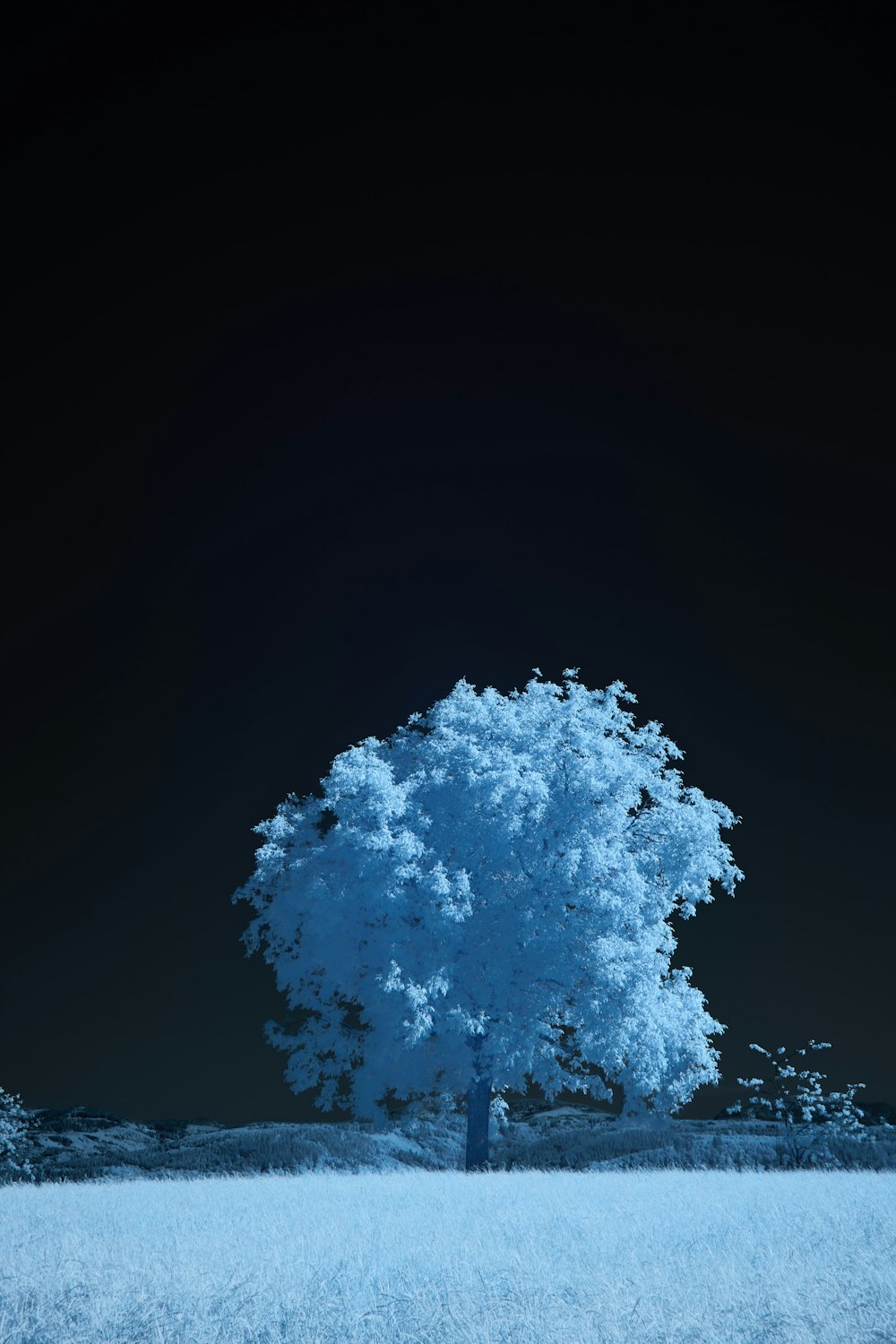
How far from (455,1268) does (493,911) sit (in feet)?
56.6

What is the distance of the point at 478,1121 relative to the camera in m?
31.9

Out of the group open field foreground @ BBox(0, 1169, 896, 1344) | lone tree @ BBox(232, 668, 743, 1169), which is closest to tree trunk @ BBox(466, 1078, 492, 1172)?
lone tree @ BBox(232, 668, 743, 1169)

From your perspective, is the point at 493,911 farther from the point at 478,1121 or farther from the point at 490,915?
the point at 478,1121

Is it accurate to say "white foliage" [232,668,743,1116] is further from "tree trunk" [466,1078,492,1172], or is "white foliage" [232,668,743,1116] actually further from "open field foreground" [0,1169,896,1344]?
"open field foreground" [0,1169,896,1344]

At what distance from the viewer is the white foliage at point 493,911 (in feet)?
99.4

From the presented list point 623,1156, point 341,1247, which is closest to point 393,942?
point 623,1156

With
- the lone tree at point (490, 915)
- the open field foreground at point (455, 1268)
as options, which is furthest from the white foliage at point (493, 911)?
the open field foreground at point (455, 1268)

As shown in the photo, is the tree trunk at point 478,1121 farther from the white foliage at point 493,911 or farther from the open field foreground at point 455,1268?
the open field foreground at point 455,1268

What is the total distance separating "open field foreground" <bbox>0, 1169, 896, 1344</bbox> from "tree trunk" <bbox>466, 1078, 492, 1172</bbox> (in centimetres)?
943

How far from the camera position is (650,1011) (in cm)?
3045

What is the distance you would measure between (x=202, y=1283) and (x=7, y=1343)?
7.28ft

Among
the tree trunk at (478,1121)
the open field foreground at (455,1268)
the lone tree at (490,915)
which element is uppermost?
the lone tree at (490,915)

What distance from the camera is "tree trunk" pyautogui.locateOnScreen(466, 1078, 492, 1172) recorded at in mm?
31750

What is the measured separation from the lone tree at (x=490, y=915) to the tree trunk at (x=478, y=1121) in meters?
0.05
